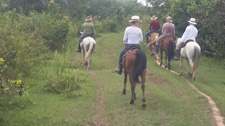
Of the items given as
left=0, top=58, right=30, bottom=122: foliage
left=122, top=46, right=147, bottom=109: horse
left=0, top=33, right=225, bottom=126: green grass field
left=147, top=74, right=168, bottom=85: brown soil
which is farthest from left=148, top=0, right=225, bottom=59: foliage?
left=0, top=58, right=30, bottom=122: foliage

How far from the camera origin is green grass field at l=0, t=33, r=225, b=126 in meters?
7.06

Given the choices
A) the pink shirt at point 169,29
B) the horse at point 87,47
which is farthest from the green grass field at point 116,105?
the pink shirt at point 169,29

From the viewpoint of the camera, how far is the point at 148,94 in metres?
9.71

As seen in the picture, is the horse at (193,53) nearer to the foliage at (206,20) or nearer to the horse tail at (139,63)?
the foliage at (206,20)

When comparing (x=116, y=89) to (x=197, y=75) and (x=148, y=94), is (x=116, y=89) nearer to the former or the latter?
(x=148, y=94)

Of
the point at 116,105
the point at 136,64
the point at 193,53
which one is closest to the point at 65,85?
the point at 116,105

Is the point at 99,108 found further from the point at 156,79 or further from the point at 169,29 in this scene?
the point at 169,29

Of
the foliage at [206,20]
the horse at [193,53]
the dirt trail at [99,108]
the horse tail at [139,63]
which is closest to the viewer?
the dirt trail at [99,108]

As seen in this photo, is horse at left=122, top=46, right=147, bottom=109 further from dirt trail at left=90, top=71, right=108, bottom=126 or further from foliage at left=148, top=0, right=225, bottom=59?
foliage at left=148, top=0, right=225, bottom=59

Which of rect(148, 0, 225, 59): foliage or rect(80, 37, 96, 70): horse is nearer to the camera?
rect(80, 37, 96, 70): horse

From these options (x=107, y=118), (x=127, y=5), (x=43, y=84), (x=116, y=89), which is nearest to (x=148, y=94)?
(x=116, y=89)

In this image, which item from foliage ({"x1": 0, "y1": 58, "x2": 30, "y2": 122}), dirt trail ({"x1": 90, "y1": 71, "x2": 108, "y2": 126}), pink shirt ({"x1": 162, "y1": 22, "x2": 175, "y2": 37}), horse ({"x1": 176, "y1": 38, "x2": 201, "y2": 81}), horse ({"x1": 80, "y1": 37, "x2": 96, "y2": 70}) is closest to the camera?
foliage ({"x1": 0, "y1": 58, "x2": 30, "y2": 122})

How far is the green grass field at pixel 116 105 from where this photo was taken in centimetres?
706

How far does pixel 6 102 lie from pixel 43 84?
341cm
